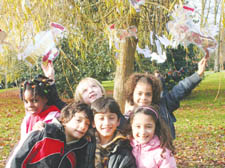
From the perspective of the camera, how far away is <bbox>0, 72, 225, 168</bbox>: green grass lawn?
4.34 m

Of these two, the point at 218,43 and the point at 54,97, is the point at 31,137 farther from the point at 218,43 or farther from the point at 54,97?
the point at 218,43

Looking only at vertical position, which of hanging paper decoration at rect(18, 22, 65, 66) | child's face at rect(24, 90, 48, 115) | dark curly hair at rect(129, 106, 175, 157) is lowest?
dark curly hair at rect(129, 106, 175, 157)

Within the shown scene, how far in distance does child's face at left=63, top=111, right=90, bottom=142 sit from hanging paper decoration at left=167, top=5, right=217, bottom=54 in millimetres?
868

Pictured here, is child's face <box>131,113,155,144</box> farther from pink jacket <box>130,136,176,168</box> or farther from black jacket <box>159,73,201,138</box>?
black jacket <box>159,73,201,138</box>

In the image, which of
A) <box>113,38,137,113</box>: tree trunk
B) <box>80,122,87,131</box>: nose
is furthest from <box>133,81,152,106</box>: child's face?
<box>113,38,137,113</box>: tree trunk

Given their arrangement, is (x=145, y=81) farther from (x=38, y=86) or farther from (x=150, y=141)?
(x=38, y=86)

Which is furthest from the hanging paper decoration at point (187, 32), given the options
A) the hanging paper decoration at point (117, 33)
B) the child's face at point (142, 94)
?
the hanging paper decoration at point (117, 33)

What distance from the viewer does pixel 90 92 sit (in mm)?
2145

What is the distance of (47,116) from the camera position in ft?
6.58

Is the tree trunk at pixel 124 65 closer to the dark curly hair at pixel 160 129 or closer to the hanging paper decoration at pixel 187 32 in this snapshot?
the hanging paper decoration at pixel 187 32

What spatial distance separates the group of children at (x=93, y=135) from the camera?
1653mm

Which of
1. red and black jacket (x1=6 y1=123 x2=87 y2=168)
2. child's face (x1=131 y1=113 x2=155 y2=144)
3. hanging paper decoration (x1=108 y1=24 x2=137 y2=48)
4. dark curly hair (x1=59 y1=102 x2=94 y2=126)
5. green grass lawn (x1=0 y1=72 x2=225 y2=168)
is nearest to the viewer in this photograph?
red and black jacket (x1=6 y1=123 x2=87 y2=168)

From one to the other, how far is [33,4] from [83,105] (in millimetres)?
989

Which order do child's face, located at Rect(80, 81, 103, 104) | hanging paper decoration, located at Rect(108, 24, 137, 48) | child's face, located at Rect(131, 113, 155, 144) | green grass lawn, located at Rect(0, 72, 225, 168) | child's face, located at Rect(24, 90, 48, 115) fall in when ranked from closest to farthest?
1. child's face, located at Rect(131, 113, 155, 144)
2. child's face, located at Rect(24, 90, 48, 115)
3. child's face, located at Rect(80, 81, 103, 104)
4. hanging paper decoration, located at Rect(108, 24, 137, 48)
5. green grass lawn, located at Rect(0, 72, 225, 168)
